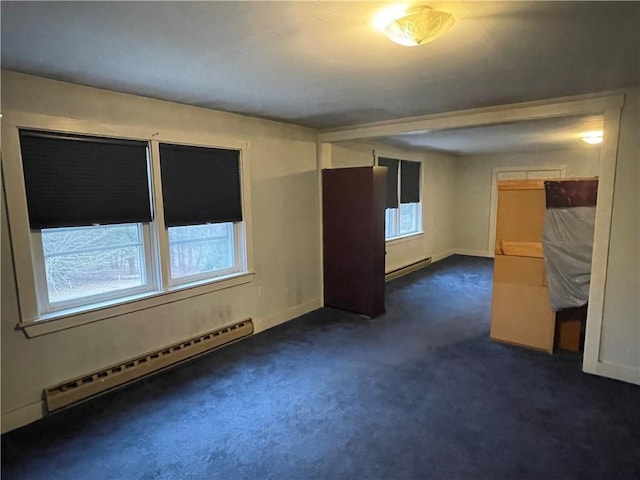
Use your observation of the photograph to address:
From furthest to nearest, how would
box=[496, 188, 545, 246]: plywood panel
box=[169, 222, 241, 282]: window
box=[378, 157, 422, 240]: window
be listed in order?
box=[378, 157, 422, 240]: window → box=[496, 188, 545, 246]: plywood panel → box=[169, 222, 241, 282]: window

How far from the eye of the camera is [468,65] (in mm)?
2287

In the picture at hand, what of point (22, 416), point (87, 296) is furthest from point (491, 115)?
point (22, 416)

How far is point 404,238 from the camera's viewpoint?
6.70m

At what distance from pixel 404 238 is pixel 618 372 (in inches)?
155

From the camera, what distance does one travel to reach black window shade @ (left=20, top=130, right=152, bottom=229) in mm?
2502

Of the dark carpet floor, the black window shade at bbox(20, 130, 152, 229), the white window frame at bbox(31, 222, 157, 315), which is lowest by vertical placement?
the dark carpet floor

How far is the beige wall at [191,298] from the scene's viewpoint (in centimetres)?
246

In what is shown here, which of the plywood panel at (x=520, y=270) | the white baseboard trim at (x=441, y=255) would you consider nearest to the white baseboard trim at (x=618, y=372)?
the plywood panel at (x=520, y=270)

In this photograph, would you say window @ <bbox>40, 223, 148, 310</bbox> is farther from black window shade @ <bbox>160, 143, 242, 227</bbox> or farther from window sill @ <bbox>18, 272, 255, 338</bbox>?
black window shade @ <bbox>160, 143, 242, 227</bbox>

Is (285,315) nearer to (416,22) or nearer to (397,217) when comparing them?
(397,217)

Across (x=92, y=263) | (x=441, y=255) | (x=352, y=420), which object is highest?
(x=92, y=263)

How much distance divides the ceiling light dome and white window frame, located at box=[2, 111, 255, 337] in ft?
7.30

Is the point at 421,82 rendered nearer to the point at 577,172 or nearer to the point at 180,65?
the point at 180,65

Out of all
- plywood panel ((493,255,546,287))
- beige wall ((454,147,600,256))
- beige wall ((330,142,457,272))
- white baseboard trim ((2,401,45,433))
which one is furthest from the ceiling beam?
beige wall ((454,147,600,256))
